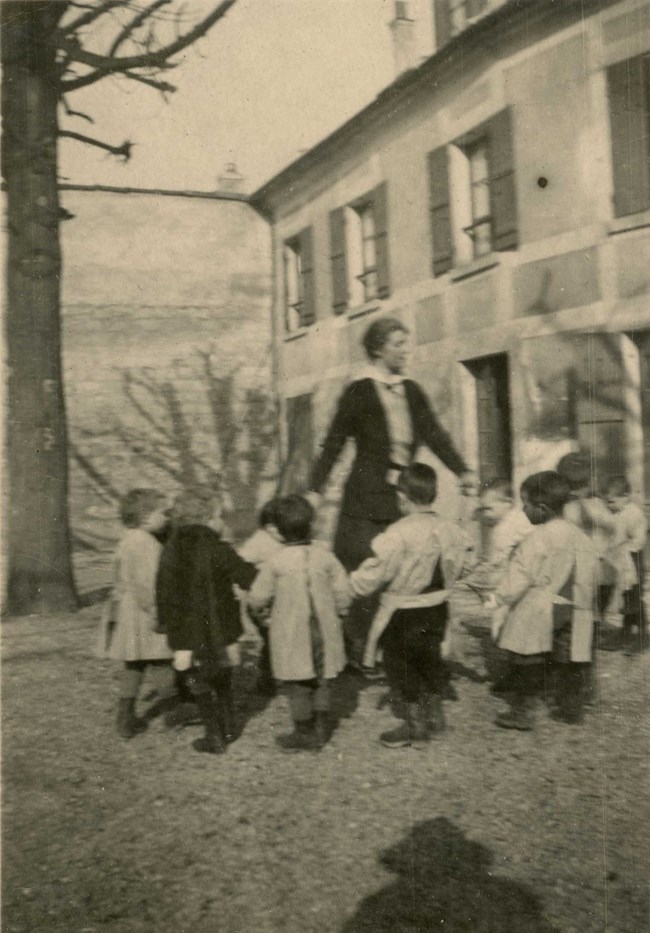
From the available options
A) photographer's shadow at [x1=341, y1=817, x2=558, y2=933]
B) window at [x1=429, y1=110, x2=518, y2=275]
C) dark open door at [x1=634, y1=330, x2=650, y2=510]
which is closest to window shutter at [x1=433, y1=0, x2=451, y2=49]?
window at [x1=429, y1=110, x2=518, y2=275]

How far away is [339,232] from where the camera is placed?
27.8 ft

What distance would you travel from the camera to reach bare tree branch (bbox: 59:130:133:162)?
3.58 meters

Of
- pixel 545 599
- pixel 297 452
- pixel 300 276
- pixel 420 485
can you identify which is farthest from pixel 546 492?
pixel 300 276

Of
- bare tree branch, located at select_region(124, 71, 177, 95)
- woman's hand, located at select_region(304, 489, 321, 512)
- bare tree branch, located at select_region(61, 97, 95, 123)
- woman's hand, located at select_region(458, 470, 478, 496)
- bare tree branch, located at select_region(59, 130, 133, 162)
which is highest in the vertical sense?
bare tree branch, located at select_region(124, 71, 177, 95)

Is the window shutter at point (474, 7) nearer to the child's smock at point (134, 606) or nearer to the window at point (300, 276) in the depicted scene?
the window at point (300, 276)

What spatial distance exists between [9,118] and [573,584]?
3.32 metres

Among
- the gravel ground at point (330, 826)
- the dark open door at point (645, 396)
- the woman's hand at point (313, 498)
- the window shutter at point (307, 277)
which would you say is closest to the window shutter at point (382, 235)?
the window shutter at point (307, 277)

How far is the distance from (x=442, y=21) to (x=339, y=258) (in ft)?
7.76

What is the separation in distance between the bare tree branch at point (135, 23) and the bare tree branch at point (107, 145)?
35 cm

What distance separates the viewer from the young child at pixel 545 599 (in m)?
3.40

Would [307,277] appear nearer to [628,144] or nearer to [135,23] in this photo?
[628,144]

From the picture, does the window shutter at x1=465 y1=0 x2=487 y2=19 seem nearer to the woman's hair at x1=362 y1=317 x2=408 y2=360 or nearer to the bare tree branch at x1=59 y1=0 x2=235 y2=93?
the bare tree branch at x1=59 y1=0 x2=235 y2=93

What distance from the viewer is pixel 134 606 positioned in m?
3.39

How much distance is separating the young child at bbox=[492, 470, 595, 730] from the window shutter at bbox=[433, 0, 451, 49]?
17.8 ft
